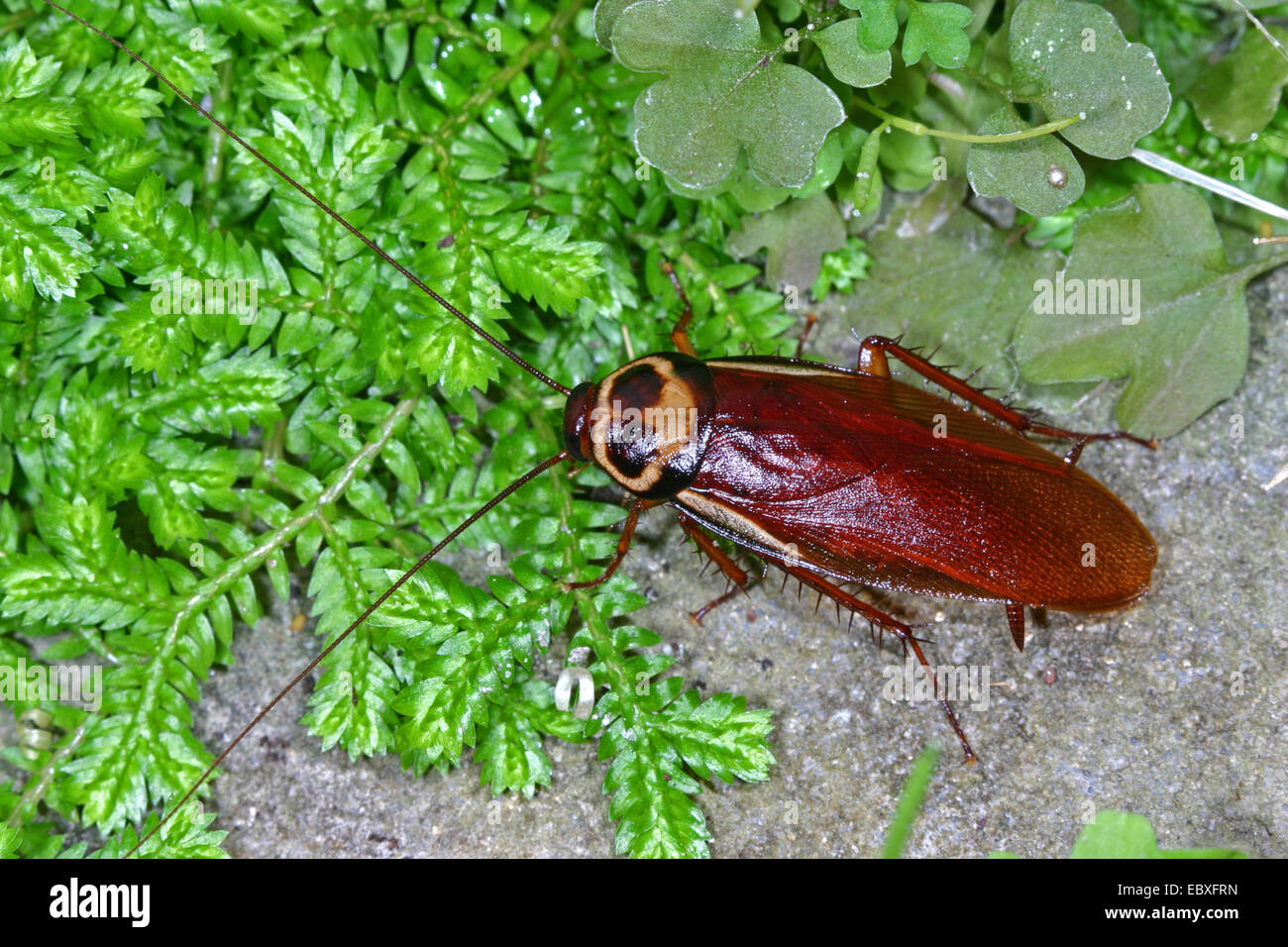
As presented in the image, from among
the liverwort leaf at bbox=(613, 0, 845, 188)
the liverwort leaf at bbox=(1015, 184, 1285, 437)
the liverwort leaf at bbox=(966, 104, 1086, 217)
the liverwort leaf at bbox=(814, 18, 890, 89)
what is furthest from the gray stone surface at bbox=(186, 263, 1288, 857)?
the liverwort leaf at bbox=(814, 18, 890, 89)

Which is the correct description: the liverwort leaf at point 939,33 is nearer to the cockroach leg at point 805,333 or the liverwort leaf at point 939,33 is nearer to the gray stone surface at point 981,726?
the cockroach leg at point 805,333

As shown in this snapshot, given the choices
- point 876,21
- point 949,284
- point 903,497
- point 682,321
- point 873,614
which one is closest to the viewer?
point 876,21

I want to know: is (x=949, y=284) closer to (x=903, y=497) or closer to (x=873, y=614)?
(x=903, y=497)

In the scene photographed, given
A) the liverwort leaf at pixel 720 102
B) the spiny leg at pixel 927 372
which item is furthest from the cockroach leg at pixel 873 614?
the liverwort leaf at pixel 720 102

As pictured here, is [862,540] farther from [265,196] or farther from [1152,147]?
[265,196]

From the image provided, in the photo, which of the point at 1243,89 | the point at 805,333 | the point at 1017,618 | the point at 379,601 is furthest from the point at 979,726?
the point at 1243,89

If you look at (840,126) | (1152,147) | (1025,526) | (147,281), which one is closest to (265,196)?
(147,281)

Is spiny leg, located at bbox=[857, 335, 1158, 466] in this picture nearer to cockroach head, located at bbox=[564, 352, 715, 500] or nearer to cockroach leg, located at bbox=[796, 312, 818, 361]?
cockroach leg, located at bbox=[796, 312, 818, 361]
